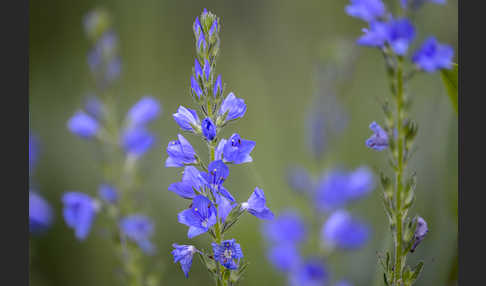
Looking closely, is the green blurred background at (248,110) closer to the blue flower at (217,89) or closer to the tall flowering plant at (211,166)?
the tall flowering plant at (211,166)

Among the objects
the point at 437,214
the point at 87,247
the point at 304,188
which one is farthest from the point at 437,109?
the point at 87,247

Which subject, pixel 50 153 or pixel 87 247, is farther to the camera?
pixel 50 153

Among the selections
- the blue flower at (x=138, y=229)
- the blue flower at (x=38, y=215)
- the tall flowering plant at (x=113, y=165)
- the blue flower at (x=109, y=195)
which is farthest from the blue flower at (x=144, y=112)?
the blue flower at (x=38, y=215)

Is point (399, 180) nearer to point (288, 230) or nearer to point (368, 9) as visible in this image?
point (368, 9)

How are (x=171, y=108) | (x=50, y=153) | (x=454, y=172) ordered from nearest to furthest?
(x=454, y=172) → (x=50, y=153) → (x=171, y=108)

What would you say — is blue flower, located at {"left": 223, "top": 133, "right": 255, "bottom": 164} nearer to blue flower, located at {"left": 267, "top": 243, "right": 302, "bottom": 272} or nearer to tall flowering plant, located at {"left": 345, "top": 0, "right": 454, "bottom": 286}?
tall flowering plant, located at {"left": 345, "top": 0, "right": 454, "bottom": 286}

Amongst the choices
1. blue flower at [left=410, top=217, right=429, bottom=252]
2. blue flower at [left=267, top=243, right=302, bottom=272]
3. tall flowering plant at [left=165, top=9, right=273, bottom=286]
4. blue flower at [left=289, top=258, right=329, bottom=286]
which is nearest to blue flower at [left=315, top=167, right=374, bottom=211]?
blue flower at [left=267, top=243, right=302, bottom=272]

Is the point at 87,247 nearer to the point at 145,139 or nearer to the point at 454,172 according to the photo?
the point at 145,139
